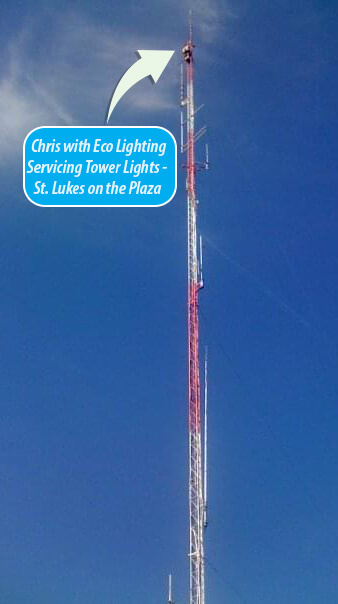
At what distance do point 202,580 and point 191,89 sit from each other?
23.7m

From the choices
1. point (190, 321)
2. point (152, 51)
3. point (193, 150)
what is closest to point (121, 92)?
point (152, 51)

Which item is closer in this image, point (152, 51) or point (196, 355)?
point (152, 51)

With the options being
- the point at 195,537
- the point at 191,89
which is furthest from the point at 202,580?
the point at 191,89

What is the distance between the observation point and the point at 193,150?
6222 centimetres

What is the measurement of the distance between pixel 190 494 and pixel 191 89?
19851 mm

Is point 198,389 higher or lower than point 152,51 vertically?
lower

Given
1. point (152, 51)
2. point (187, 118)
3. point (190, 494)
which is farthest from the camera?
point (187, 118)

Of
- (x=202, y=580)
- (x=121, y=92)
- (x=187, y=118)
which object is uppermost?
(x=187, y=118)

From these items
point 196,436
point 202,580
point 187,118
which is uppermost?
point 187,118

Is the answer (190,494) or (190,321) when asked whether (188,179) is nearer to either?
(190,321)

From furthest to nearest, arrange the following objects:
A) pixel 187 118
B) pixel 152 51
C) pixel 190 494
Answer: pixel 187 118 → pixel 190 494 → pixel 152 51

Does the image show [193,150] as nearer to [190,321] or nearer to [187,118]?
[187,118]

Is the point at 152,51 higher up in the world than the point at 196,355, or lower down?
higher up

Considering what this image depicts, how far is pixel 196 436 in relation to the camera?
196 ft
